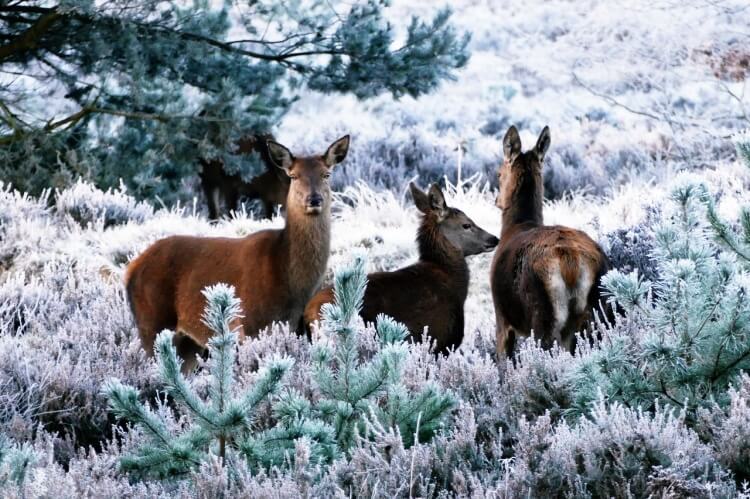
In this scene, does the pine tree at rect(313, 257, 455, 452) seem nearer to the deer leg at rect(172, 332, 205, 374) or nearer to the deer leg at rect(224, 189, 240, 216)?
the deer leg at rect(172, 332, 205, 374)

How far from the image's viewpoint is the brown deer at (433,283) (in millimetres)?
7129

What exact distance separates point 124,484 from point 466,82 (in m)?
28.3

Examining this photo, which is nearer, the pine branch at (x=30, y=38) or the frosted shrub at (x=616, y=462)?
the frosted shrub at (x=616, y=462)

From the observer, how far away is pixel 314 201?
7.75m

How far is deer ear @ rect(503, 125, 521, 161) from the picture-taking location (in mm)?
8188

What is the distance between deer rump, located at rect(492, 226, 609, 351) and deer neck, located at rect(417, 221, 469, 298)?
1102 millimetres

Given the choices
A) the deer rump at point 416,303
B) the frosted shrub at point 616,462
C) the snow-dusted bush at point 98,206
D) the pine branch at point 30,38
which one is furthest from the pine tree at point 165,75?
the frosted shrub at point 616,462

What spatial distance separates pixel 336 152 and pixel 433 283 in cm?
142

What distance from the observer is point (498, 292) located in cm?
712

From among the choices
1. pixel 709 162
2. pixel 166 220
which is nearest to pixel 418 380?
pixel 166 220

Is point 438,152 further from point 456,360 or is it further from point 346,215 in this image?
point 456,360

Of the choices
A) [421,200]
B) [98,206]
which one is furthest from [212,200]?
[421,200]

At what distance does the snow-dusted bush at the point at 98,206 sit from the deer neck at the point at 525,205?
17.7ft

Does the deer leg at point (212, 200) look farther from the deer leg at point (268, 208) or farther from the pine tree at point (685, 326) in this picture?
the pine tree at point (685, 326)
